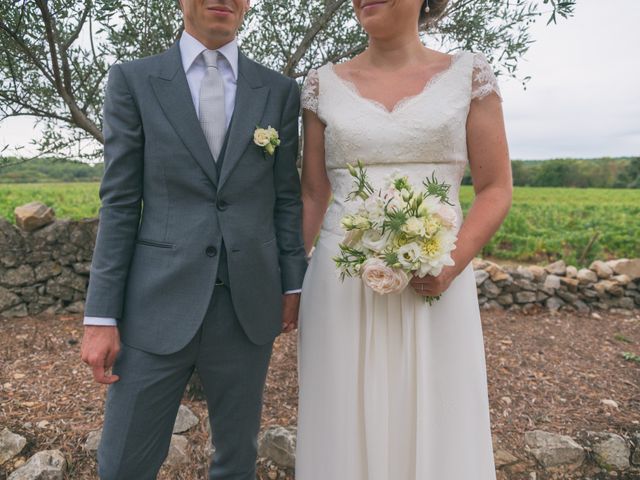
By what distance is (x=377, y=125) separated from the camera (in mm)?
2080

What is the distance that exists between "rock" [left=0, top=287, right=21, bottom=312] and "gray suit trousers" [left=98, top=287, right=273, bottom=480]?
4.26 metres

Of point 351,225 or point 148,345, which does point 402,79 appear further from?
point 148,345

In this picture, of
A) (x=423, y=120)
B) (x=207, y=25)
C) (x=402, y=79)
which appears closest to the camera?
(x=207, y=25)

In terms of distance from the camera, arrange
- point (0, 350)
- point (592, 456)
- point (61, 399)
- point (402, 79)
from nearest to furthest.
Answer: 1. point (402, 79)
2. point (592, 456)
3. point (61, 399)
4. point (0, 350)

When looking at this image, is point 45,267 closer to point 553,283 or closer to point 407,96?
point 407,96

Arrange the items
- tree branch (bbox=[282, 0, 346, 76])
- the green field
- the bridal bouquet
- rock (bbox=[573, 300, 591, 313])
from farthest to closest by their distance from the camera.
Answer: the green field
rock (bbox=[573, 300, 591, 313])
tree branch (bbox=[282, 0, 346, 76])
the bridal bouquet

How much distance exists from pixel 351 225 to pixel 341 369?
0.71 metres

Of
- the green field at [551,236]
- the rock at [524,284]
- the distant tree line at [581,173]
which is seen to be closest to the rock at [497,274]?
the rock at [524,284]

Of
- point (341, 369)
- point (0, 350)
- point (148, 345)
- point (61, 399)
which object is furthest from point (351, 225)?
point (0, 350)

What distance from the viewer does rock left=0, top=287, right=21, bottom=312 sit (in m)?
5.46

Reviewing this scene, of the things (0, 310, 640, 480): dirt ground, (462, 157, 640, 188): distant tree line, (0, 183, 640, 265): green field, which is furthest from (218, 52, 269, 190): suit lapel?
(462, 157, 640, 188): distant tree line

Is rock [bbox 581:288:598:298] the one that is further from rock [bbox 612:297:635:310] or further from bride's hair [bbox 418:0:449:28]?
bride's hair [bbox 418:0:449:28]

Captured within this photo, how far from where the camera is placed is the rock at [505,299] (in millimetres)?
6609

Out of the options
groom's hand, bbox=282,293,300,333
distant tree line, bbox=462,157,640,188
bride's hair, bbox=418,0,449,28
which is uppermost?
distant tree line, bbox=462,157,640,188
